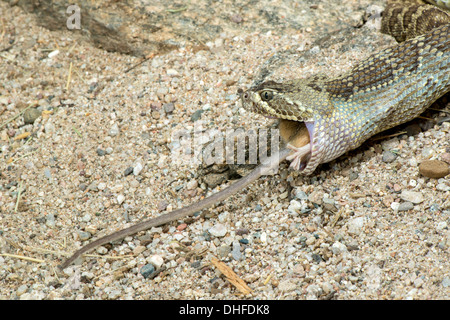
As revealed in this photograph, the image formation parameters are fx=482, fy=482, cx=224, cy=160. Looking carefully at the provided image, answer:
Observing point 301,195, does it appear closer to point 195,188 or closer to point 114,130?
point 195,188

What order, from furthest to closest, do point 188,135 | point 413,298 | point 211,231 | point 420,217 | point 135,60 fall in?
point 135,60, point 188,135, point 211,231, point 420,217, point 413,298

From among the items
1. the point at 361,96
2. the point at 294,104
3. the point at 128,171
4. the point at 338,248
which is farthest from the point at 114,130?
the point at 338,248

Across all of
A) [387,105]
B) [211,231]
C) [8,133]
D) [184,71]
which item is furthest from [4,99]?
[387,105]

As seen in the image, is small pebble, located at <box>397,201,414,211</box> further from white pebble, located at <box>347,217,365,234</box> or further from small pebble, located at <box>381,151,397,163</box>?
small pebble, located at <box>381,151,397,163</box>

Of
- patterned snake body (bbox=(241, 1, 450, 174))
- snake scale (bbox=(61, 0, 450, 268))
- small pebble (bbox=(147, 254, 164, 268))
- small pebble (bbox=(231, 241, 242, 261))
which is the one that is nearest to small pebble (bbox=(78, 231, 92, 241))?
snake scale (bbox=(61, 0, 450, 268))

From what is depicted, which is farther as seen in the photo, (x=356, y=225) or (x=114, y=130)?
(x=114, y=130)

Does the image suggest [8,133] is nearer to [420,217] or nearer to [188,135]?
[188,135]

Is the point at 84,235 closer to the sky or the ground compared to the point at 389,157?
closer to the ground
